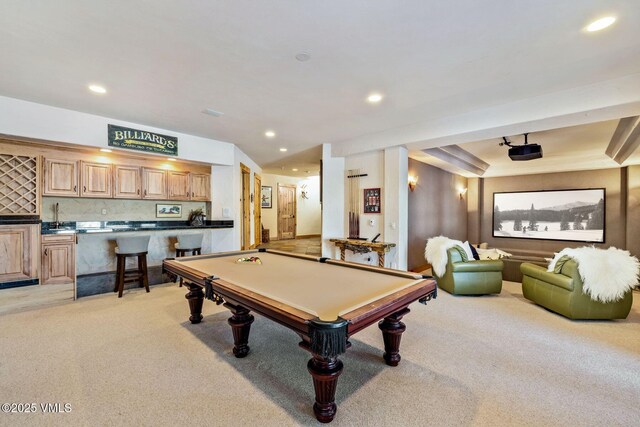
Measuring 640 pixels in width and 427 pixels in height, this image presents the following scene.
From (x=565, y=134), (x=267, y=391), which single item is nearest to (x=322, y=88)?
(x=267, y=391)

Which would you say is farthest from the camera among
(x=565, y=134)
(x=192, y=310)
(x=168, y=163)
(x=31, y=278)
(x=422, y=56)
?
(x=168, y=163)

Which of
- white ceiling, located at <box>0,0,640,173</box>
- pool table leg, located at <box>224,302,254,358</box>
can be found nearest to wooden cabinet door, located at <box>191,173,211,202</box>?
white ceiling, located at <box>0,0,640,173</box>

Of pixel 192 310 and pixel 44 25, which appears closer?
pixel 44 25

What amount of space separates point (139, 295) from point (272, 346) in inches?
107

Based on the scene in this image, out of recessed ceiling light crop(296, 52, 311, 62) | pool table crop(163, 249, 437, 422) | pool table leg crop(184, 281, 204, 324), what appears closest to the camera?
pool table crop(163, 249, 437, 422)

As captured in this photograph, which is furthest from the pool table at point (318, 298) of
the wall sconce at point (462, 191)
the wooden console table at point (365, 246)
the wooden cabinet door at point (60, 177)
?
the wall sconce at point (462, 191)

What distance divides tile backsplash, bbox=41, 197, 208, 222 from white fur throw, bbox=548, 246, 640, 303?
6674 mm

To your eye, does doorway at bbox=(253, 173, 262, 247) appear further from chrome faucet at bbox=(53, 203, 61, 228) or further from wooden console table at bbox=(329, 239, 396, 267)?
chrome faucet at bbox=(53, 203, 61, 228)

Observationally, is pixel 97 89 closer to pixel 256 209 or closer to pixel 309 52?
pixel 309 52

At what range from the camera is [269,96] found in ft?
11.0

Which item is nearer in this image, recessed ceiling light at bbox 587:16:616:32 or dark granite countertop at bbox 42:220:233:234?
recessed ceiling light at bbox 587:16:616:32

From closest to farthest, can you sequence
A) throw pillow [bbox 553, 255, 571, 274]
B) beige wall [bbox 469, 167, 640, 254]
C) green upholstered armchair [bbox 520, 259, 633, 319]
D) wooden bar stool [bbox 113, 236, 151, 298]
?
green upholstered armchair [bbox 520, 259, 633, 319], throw pillow [bbox 553, 255, 571, 274], wooden bar stool [bbox 113, 236, 151, 298], beige wall [bbox 469, 167, 640, 254]

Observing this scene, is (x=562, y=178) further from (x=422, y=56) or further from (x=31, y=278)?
(x=31, y=278)

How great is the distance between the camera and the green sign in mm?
4250
